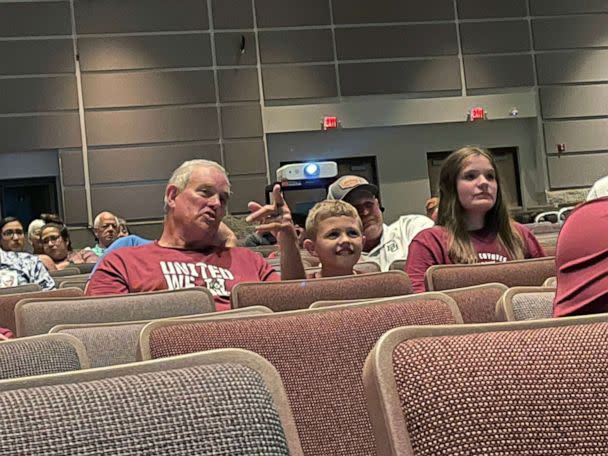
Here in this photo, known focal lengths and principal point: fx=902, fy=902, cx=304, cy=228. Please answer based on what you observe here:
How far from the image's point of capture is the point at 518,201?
1278 centimetres

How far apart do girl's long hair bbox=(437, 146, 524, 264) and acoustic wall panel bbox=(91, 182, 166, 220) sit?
26.6 feet

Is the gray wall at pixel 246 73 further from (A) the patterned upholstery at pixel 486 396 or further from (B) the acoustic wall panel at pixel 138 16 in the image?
(A) the patterned upholstery at pixel 486 396

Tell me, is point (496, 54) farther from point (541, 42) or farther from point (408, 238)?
point (408, 238)

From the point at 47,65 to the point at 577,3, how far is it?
7410 millimetres

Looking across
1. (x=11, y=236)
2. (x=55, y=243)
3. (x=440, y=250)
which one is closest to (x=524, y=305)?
(x=440, y=250)

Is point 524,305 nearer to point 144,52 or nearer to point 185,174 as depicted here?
point 185,174

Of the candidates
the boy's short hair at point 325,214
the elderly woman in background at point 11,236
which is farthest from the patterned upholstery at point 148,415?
the elderly woman in background at point 11,236

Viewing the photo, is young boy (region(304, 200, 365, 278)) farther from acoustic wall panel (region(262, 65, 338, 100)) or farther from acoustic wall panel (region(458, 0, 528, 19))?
acoustic wall panel (region(458, 0, 528, 19))

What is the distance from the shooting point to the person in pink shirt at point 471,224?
357 cm

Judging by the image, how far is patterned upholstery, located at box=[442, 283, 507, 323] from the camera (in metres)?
2.05

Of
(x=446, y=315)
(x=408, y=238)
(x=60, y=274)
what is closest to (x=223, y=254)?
(x=408, y=238)

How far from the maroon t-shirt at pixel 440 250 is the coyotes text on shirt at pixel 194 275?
72 centimetres

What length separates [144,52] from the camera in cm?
1164

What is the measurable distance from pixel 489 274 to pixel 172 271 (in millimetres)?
1296
